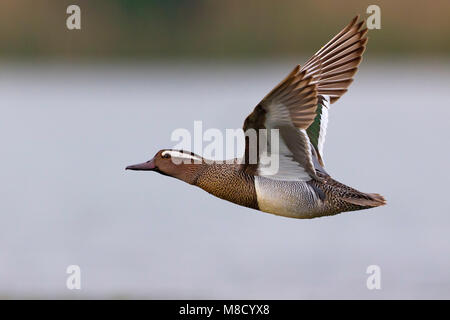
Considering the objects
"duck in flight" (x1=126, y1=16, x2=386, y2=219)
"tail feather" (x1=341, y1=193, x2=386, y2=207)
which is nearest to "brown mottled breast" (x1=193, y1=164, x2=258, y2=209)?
"duck in flight" (x1=126, y1=16, x2=386, y2=219)

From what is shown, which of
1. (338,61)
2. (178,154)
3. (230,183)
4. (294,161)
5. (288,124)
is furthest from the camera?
(338,61)

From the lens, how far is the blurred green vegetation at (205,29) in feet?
37.0

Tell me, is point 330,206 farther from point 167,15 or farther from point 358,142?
point 167,15

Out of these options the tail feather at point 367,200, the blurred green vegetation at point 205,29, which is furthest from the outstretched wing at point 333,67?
the blurred green vegetation at point 205,29

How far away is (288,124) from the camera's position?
4.01m

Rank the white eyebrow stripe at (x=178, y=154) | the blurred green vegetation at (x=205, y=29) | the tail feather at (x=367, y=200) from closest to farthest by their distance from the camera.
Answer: the tail feather at (x=367, y=200) → the white eyebrow stripe at (x=178, y=154) → the blurred green vegetation at (x=205, y=29)

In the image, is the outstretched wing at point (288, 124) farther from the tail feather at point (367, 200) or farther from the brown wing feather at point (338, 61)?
the brown wing feather at point (338, 61)

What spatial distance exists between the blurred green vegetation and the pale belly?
6.95 metres

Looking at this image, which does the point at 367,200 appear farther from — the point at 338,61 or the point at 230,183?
the point at 338,61

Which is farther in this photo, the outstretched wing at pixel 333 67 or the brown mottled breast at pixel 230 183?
the outstretched wing at pixel 333 67

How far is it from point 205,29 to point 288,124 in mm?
7999

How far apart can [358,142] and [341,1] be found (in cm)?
298

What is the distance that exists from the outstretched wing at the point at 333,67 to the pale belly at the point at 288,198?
1.17 ft

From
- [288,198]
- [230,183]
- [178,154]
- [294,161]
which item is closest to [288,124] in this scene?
[294,161]
